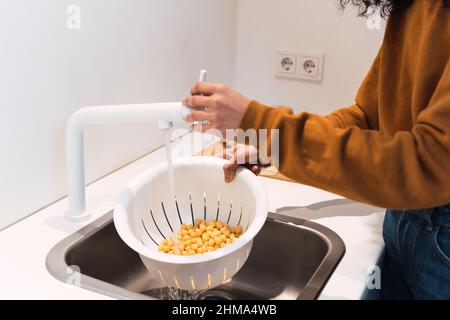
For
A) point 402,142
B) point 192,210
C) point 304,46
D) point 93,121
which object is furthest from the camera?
point 304,46

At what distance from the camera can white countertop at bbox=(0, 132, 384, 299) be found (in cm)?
80

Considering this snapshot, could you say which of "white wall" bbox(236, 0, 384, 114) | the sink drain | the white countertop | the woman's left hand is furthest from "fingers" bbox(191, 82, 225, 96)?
"white wall" bbox(236, 0, 384, 114)

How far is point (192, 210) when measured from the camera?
3.26ft

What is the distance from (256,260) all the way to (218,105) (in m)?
0.45

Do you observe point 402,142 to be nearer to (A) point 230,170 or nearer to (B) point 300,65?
(A) point 230,170

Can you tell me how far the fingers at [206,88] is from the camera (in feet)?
2.44

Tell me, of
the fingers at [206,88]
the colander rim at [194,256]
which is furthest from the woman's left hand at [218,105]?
the colander rim at [194,256]

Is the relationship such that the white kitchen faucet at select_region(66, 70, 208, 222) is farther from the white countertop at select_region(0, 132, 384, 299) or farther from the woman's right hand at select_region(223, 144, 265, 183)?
the woman's right hand at select_region(223, 144, 265, 183)

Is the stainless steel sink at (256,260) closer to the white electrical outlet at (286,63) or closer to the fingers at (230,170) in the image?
the fingers at (230,170)

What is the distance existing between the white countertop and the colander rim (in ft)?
0.34

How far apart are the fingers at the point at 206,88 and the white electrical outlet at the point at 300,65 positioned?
0.78m

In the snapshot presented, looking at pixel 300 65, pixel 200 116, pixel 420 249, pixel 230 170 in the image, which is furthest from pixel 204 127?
pixel 300 65

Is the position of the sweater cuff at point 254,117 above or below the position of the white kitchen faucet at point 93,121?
above

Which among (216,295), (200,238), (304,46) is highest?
(304,46)
